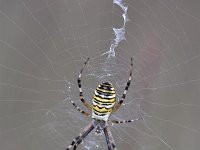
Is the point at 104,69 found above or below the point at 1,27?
below

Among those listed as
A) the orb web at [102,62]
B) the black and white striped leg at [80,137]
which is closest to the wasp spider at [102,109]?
the black and white striped leg at [80,137]

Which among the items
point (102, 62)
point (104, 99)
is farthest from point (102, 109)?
point (102, 62)

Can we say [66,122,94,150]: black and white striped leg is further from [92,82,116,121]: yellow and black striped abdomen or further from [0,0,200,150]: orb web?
[92,82,116,121]: yellow and black striped abdomen

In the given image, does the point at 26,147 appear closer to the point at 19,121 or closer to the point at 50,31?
the point at 19,121

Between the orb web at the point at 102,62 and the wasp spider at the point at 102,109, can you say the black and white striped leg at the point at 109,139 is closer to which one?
the wasp spider at the point at 102,109

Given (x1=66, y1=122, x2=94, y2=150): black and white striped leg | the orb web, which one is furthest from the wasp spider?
the orb web

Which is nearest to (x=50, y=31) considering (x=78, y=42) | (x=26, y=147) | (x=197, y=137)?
(x=78, y=42)

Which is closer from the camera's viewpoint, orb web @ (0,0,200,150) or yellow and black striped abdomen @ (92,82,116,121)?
yellow and black striped abdomen @ (92,82,116,121)
